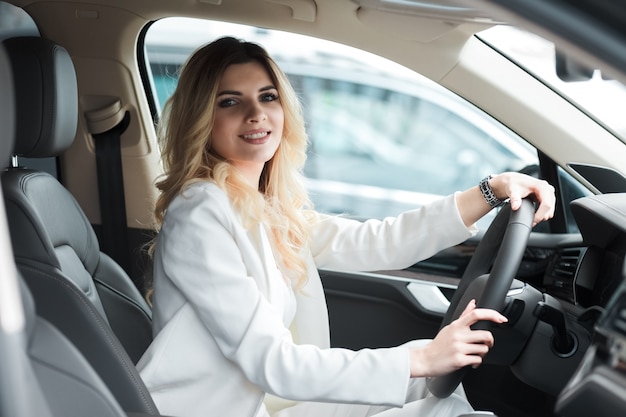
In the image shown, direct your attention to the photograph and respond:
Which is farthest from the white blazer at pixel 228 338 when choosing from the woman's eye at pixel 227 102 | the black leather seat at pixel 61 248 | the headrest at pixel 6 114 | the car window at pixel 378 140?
the car window at pixel 378 140

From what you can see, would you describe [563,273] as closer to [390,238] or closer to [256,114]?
Result: [390,238]

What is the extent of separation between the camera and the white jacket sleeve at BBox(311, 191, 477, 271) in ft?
6.58

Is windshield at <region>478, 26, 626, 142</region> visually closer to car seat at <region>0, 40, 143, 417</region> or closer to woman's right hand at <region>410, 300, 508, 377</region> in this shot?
woman's right hand at <region>410, 300, 508, 377</region>

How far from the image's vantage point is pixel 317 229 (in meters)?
2.15

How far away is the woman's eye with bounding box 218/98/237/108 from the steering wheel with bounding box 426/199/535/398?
630 millimetres

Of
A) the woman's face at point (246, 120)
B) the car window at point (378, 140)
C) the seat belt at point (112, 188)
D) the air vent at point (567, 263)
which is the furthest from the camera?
the car window at point (378, 140)

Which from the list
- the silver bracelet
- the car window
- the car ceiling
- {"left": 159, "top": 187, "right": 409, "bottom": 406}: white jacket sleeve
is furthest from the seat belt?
the car window

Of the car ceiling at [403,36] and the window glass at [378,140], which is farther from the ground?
the car ceiling at [403,36]

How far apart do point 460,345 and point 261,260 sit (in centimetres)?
48

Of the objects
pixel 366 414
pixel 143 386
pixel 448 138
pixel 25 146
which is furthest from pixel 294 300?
pixel 448 138

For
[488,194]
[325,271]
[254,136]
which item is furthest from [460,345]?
[325,271]

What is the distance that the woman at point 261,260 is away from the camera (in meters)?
1.55

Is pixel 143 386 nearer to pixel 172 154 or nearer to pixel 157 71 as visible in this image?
pixel 172 154

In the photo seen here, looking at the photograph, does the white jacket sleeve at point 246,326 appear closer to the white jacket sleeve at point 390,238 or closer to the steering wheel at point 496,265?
the steering wheel at point 496,265
